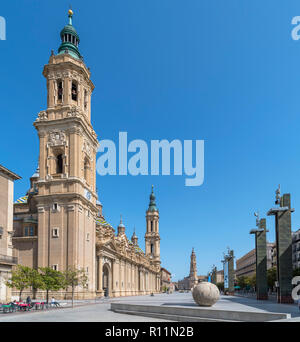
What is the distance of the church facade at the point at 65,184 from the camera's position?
51.0 meters

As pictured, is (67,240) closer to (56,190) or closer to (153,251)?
(56,190)

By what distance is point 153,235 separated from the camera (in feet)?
475

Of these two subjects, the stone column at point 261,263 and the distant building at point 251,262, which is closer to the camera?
the stone column at point 261,263

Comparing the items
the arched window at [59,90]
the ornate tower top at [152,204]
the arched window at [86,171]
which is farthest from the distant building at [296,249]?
the arched window at [59,90]

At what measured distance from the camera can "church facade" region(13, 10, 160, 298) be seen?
51.0 meters

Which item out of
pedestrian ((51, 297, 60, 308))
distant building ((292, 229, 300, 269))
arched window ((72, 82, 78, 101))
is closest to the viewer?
pedestrian ((51, 297, 60, 308))

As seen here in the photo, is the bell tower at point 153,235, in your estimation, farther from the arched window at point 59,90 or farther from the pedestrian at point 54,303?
the pedestrian at point 54,303

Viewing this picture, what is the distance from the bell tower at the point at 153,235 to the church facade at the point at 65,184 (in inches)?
3206

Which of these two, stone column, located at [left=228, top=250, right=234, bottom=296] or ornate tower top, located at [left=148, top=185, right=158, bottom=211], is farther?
ornate tower top, located at [left=148, top=185, right=158, bottom=211]

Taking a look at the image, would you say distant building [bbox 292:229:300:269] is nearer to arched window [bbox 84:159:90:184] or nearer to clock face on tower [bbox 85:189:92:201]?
clock face on tower [bbox 85:189:92:201]

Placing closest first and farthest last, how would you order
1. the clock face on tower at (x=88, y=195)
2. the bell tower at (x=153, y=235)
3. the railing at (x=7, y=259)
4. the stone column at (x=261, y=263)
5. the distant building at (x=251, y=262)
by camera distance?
the railing at (x=7, y=259) → the stone column at (x=261, y=263) → the clock face on tower at (x=88, y=195) → the distant building at (x=251, y=262) → the bell tower at (x=153, y=235)

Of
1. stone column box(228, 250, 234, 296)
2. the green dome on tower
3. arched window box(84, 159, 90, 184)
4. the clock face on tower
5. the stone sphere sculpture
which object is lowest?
stone column box(228, 250, 234, 296)

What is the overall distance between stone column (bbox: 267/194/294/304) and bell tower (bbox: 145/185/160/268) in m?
108

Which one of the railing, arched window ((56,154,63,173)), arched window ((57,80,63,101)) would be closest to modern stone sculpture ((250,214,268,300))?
arched window ((56,154,63,173))
